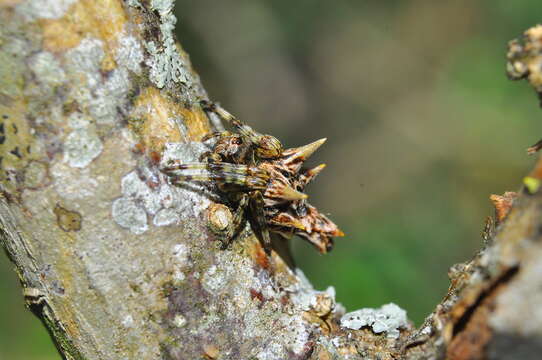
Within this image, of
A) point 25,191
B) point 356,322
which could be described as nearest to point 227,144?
point 25,191

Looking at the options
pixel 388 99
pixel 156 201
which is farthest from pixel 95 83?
pixel 388 99

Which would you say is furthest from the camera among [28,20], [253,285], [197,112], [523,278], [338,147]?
[338,147]

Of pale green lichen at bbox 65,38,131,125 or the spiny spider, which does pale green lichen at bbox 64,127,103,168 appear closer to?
pale green lichen at bbox 65,38,131,125

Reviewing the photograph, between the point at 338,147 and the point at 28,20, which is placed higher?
the point at 338,147

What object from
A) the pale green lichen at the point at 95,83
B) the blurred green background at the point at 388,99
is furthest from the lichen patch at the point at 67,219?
the blurred green background at the point at 388,99

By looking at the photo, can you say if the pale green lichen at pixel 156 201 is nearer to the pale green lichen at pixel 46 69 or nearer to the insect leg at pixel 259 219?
the insect leg at pixel 259 219

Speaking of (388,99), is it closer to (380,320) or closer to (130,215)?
(380,320)

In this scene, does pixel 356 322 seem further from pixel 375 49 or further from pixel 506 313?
pixel 375 49

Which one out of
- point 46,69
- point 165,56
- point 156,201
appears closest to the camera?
point 46,69

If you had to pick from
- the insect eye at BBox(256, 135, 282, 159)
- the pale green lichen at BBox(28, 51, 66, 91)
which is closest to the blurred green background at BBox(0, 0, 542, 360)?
the insect eye at BBox(256, 135, 282, 159)
